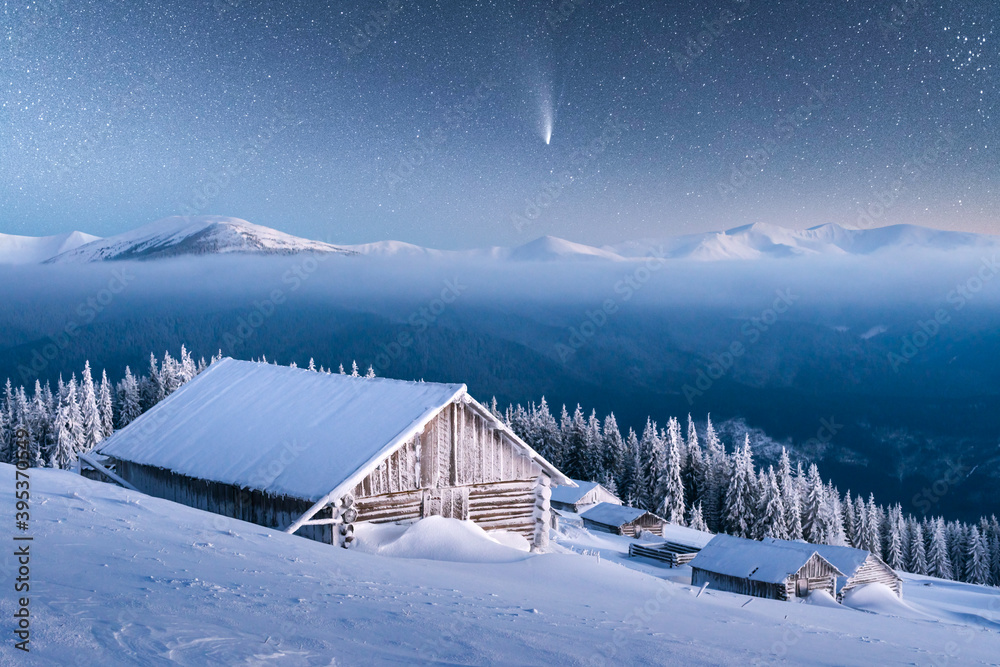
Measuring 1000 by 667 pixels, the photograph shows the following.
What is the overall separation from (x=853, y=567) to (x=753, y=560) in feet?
27.4

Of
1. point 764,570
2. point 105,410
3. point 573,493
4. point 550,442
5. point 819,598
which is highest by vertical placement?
point 105,410

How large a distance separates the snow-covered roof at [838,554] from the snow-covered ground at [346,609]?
27.3 m

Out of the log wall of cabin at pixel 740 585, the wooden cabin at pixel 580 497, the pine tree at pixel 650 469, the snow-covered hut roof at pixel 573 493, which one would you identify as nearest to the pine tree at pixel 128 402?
the snow-covered hut roof at pixel 573 493

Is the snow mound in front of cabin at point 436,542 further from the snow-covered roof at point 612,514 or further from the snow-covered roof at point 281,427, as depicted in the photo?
the snow-covered roof at point 612,514

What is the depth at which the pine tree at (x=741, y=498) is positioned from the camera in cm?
7181

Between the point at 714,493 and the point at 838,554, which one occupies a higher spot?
the point at 714,493

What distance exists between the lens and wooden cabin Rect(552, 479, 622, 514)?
70938 mm

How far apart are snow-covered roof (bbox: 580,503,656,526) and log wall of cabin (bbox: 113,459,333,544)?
162 ft

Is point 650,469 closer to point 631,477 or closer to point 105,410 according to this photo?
point 631,477

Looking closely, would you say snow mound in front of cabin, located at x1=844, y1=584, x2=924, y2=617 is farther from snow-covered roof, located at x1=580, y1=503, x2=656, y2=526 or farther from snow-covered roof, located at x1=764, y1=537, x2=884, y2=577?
snow-covered roof, located at x1=580, y1=503, x2=656, y2=526

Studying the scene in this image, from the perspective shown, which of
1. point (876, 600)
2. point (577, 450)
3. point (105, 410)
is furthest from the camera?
point (577, 450)

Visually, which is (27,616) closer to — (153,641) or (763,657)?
(153,641)

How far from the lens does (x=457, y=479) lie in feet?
67.2

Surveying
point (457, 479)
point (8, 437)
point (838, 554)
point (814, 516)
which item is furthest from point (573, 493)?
point (8, 437)
